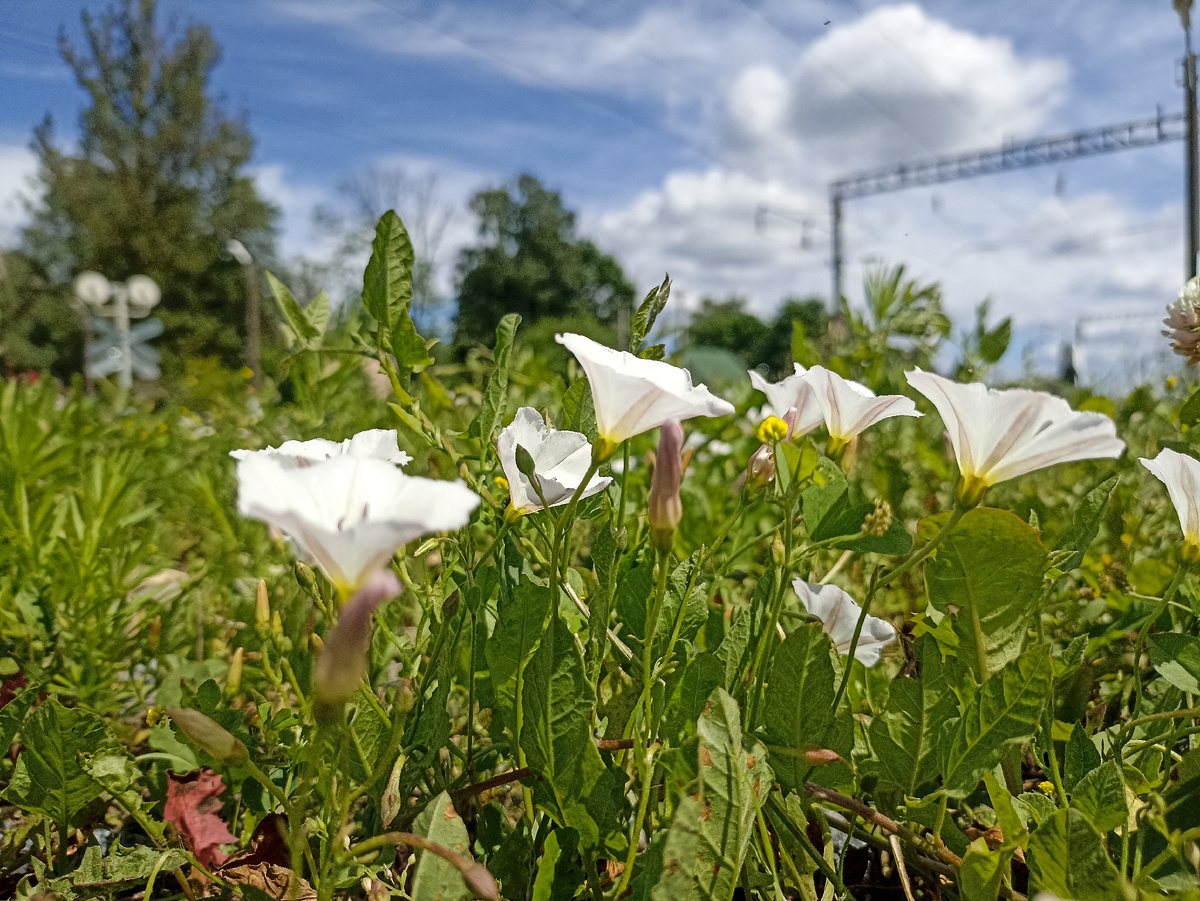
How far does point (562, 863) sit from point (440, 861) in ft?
0.28

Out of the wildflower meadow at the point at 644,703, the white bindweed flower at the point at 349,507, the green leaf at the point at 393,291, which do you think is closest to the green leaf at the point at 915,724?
the wildflower meadow at the point at 644,703

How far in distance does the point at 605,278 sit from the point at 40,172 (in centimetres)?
2092

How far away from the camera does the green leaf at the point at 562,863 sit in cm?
48

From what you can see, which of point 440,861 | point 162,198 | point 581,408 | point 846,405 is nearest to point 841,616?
point 846,405

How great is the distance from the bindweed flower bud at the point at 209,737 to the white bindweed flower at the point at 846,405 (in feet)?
1.44

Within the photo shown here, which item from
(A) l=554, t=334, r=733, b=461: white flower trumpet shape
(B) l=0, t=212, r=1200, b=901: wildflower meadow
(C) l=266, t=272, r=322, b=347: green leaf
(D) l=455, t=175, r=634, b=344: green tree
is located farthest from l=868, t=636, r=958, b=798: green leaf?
(D) l=455, t=175, r=634, b=344: green tree

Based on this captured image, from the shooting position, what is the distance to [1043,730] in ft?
1.91

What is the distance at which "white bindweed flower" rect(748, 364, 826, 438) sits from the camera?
0.59 m

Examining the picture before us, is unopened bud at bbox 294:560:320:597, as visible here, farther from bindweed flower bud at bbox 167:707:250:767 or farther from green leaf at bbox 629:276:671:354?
green leaf at bbox 629:276:671:354

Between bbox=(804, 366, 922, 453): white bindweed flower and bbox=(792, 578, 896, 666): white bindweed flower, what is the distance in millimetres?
125

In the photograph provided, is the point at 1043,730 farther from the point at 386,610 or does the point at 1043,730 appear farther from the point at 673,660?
the point at 386,610

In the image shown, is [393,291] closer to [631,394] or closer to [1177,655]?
[631,394]

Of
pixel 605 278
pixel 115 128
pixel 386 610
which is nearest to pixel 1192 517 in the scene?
pixel 386 610

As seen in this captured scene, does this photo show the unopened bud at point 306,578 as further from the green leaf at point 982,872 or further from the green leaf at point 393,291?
the green leaf at point 982,872
